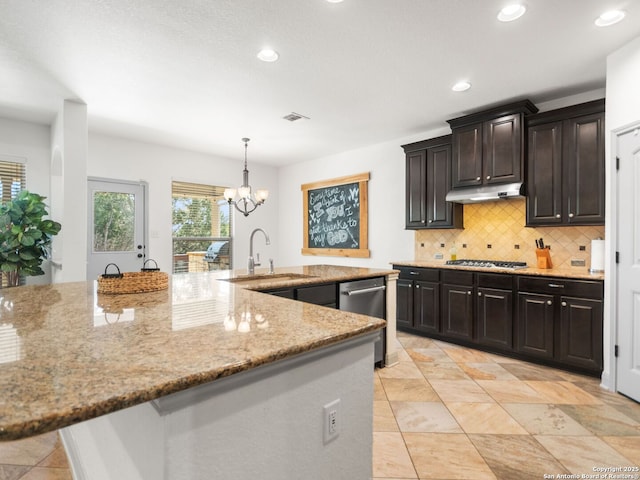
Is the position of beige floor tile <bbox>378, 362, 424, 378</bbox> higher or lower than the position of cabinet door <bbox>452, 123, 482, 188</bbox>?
lower

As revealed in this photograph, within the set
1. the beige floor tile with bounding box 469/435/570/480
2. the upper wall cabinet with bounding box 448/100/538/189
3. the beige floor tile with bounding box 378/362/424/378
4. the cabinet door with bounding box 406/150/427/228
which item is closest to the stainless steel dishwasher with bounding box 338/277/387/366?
the beige floor tile with bounding box 378/362/424/378

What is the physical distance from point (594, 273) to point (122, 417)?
364 cm

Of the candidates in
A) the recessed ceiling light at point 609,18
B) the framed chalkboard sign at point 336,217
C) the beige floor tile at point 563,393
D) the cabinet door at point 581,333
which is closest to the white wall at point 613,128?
the cabinet door at point 581,333

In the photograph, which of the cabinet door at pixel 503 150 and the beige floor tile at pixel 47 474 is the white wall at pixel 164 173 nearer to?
the cabinet door at pixel 503 150

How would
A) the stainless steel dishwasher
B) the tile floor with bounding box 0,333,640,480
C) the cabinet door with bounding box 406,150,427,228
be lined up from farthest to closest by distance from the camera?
1. the cabinet door with bounding box 406,150,427,228
2. the stainless steel dishwasher
3. the tile floor with bounding box 0,333,640,480

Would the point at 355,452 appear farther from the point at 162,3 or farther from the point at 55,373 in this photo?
the point at 162,3

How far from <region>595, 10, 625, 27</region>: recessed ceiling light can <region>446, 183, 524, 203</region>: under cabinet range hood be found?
146 cm

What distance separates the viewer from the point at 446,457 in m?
1.92

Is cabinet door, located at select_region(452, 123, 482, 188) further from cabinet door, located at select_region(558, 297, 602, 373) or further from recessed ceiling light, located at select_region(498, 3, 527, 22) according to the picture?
recessed ceiling light, located at select_region(498, 3, 527, 22)

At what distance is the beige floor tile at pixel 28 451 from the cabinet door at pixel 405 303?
3.41 m

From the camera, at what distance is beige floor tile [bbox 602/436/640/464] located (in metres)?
1.89

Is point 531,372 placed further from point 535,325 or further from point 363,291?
point 363,291

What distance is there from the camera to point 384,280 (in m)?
3.21

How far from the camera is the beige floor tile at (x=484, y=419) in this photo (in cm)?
218
